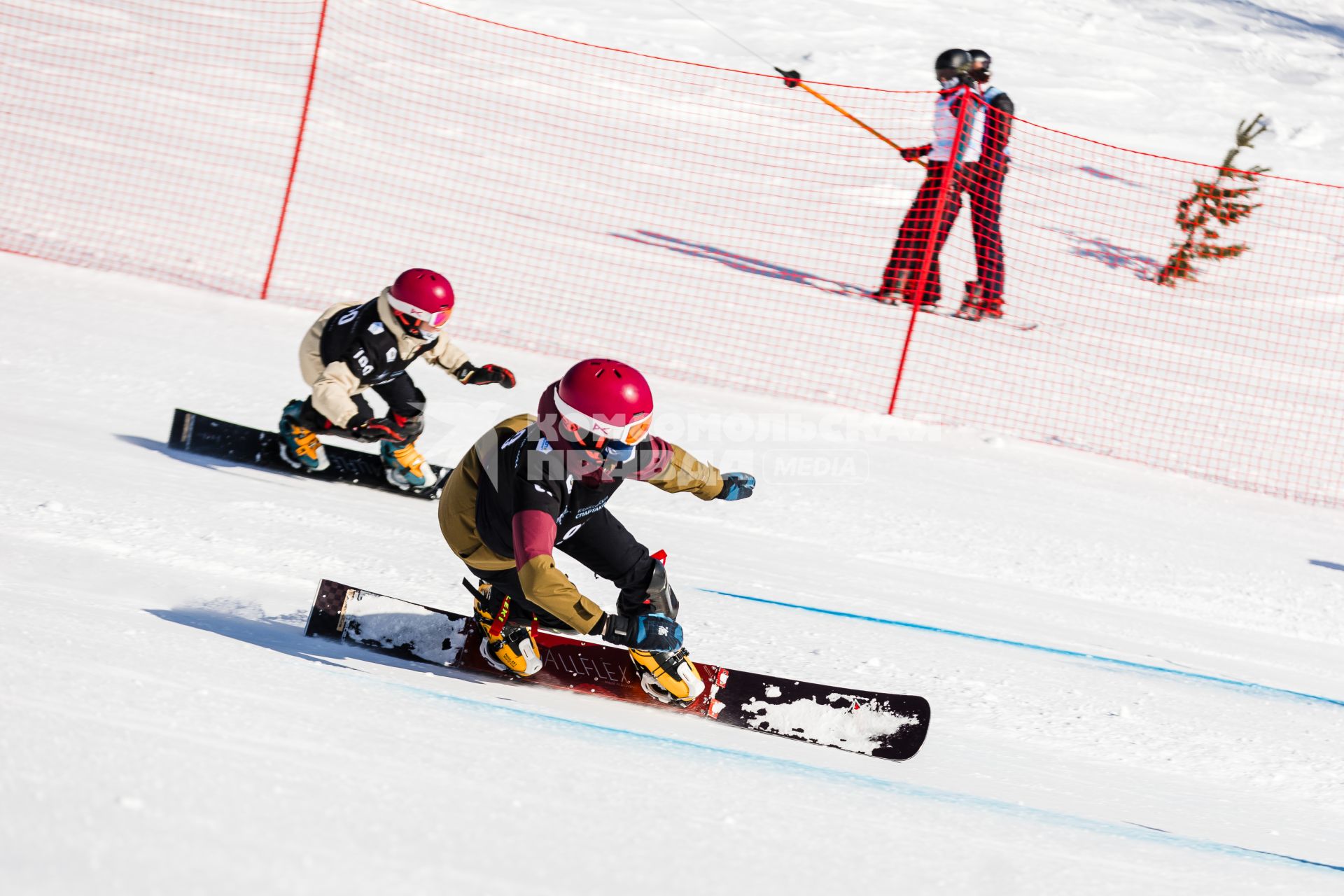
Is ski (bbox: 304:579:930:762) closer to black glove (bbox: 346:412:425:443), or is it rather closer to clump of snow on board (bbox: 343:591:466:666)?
clump of snow on board (bbox: 343:591:466:666)

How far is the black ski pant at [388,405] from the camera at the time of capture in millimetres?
6188

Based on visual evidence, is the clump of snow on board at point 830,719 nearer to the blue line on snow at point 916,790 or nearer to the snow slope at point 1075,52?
the blue line on snow at point 916,790

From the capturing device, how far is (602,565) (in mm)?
4160

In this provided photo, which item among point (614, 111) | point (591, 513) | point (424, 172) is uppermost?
point (614, 111)

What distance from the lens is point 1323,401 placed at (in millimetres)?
11844

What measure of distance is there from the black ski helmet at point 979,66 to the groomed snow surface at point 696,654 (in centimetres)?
353

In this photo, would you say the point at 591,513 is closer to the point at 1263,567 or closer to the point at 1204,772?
the point at 1204,772

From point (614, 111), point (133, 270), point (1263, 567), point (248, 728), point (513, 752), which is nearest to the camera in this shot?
point (248, 728)

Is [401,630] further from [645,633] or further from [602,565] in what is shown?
[645,633]

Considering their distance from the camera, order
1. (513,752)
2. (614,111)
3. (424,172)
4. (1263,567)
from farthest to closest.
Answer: (614,111), (424,172), (1263,567), (513,752)

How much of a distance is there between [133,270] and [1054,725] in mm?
8819

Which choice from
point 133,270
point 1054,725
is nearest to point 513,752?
point 1054,725

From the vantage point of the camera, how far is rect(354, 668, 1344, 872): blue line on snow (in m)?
3.47

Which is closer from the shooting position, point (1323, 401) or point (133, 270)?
point (133, 270)
